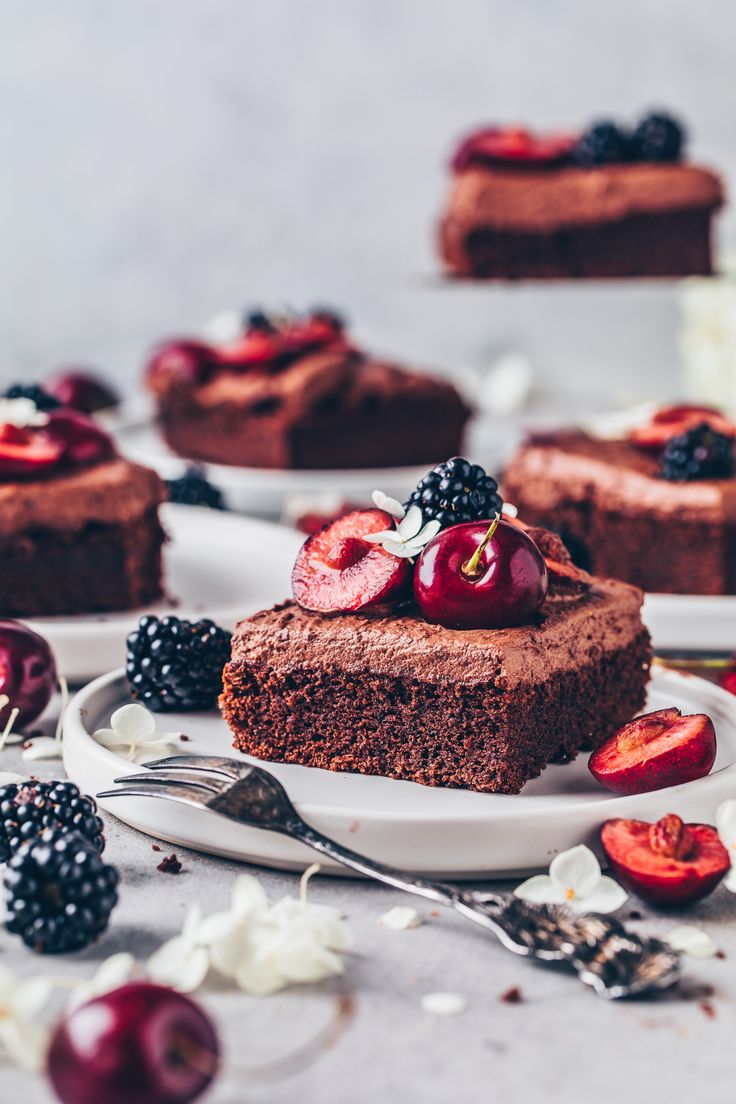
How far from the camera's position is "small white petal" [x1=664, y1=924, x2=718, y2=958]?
199 cm

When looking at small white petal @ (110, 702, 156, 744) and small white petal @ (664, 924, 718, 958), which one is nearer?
small white petal @ (664, 924, 718, 958)

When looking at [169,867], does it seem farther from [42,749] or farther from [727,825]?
[727,825]

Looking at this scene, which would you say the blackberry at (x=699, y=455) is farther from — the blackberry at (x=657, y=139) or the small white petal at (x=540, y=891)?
the blackberry at (x=657, y=139)

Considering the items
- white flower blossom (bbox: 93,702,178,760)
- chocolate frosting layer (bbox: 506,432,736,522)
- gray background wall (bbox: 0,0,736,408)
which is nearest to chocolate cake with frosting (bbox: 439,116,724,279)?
gray background wall (bbox: 0,0,736,408)

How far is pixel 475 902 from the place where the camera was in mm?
1988

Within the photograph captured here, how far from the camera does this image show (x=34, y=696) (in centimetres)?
287

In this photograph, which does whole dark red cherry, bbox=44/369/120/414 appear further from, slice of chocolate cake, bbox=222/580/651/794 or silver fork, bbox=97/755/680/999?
silver fork, bbox=97/755/680/999

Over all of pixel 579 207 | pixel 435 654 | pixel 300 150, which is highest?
pixel 300 150

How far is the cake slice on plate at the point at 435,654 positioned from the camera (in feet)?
7.89

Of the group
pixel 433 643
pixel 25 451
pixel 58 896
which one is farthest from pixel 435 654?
pixel 25 451

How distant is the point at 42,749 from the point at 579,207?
3852 millimetres

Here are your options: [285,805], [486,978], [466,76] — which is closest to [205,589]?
[285,805]

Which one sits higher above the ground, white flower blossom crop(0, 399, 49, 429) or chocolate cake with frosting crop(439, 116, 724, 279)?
chocolate cake with frosting crop(439, 116, 724, 279)

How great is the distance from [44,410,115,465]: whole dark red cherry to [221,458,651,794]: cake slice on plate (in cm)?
135
